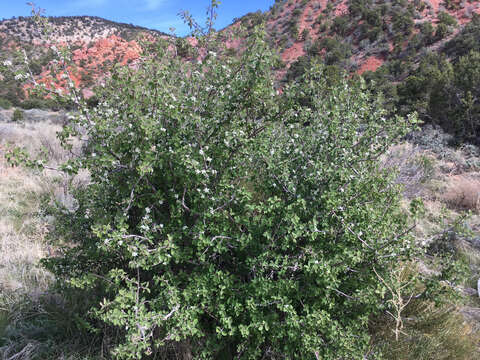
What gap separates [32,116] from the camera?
1739 cm

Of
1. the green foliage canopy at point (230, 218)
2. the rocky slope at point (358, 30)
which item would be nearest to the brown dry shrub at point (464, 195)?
the green foliage canopy at point (230, 218)

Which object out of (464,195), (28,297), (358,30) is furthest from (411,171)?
(358,30)

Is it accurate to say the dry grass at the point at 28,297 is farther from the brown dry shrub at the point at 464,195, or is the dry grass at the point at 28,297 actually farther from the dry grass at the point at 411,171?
the brown dry shrub at the point at 464,195

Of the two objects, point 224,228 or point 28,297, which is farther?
point 28,297

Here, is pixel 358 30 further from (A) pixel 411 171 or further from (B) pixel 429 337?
(B) pixel 429 337

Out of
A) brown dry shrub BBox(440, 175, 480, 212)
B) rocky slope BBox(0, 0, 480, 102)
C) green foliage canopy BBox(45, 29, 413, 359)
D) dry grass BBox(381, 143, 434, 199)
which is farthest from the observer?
rocky slope BBox(0, 0, 480, 102)

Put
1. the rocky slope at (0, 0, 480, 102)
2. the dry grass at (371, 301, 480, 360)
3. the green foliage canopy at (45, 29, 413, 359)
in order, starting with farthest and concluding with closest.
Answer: the rocky slope at (0, 0, 480, 102) → the dry grass at (371, 301, 480, 360) → the green foliage canopy at (45, 29, 413, 359)

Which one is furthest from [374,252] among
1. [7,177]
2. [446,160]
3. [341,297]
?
[446,160]

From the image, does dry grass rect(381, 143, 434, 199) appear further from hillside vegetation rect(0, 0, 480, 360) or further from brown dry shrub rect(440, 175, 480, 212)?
hillside vegetation rect(0, 0, 480, 360)

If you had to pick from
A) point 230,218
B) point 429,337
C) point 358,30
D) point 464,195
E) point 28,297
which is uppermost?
point 358,30

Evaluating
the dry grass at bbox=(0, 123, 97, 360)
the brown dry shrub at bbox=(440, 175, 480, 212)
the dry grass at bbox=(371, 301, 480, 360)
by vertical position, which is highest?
the dry grass at bbox=(0, 123, 97, 360)

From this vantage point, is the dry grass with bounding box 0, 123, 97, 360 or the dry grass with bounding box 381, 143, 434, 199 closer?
the dry grass with bounding box 0, 123, 97, 360

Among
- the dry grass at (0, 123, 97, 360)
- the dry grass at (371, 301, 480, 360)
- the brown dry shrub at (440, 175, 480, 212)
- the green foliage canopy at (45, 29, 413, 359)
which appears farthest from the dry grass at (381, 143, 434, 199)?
the dry grass at (0, 123, 97, 360)

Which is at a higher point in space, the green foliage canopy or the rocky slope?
the rocky slope
